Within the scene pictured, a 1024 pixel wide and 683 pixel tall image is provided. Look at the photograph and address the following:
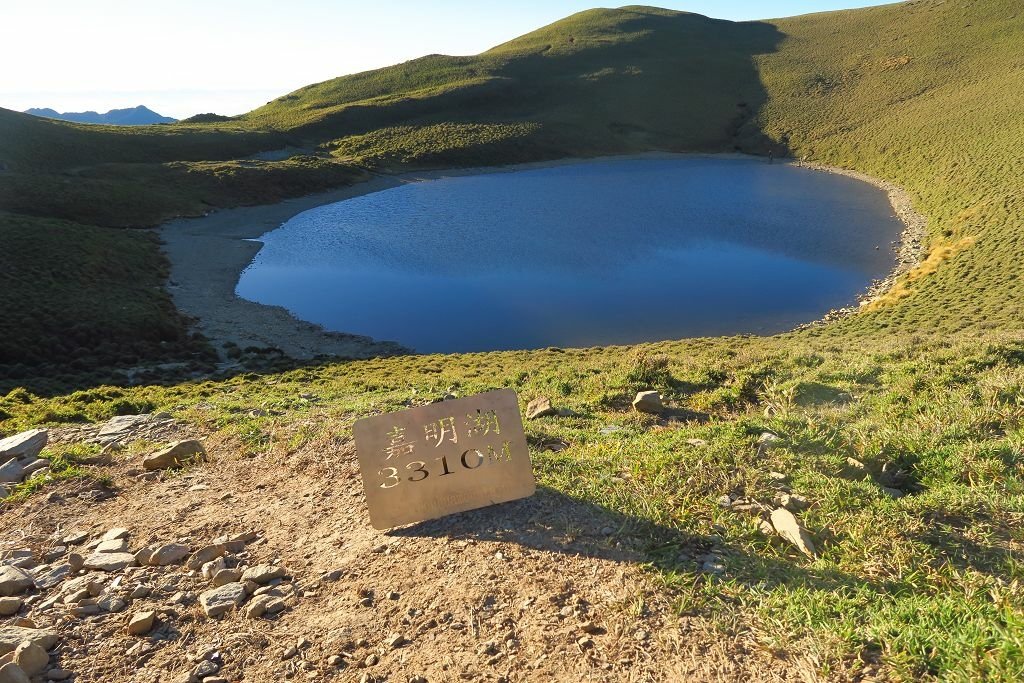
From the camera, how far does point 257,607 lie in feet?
15.7

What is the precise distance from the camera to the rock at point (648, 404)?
9.82 m

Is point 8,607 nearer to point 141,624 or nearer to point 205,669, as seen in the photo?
point 141,624

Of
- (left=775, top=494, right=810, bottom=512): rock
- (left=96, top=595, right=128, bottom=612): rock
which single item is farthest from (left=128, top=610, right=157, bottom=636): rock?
(left=775, top=494, right=810, bottom=512): rock

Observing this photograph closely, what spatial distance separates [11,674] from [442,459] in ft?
11.3

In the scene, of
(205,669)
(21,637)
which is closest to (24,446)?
(21,637)

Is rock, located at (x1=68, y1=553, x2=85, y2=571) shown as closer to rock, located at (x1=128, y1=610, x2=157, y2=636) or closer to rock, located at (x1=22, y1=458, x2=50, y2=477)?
rock, located at (x1=128, y1=610, x2=157, y2=636)

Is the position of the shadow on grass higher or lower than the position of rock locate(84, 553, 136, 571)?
lower

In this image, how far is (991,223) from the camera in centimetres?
3344

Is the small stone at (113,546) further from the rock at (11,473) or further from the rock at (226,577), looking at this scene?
the rock at (11,473)

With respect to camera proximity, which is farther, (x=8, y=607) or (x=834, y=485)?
(x=834, y=485)

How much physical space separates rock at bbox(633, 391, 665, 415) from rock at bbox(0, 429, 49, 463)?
9.29m

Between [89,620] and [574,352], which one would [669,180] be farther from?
[89,620]

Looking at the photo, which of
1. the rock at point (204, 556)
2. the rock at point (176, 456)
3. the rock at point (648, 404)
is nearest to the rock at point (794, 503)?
the rock at point (648, 404)

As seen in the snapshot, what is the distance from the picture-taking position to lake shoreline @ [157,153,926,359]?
26.6m
